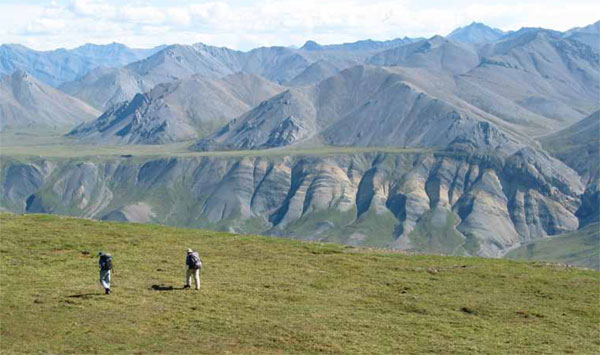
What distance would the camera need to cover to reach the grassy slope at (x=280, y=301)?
4175 cm

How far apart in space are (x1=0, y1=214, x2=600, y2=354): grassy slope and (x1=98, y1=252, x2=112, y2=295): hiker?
3.10 ft

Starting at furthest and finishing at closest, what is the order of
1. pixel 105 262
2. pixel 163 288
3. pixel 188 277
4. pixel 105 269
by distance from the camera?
pixel 163 288, pixel 188 277, pixel 105 269, pixel 105 262

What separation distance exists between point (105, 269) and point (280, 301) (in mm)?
11545

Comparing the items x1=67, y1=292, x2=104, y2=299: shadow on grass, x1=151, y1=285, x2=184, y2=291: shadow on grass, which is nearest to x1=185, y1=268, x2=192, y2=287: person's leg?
x1=151, y1=285, x2=184, y2=291: shadow on grass

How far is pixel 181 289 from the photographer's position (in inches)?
2023

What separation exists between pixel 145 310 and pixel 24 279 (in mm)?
12389

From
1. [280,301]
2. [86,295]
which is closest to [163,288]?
[86,295]

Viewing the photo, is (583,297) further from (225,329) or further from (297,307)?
(225,329)

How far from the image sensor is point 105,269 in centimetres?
4931

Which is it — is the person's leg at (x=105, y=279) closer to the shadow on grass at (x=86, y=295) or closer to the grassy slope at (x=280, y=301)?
the shadow on grass at (x=86, y=295)

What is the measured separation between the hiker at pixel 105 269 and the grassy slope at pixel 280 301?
0.94 meters

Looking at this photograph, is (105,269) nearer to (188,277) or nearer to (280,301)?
(188,277)

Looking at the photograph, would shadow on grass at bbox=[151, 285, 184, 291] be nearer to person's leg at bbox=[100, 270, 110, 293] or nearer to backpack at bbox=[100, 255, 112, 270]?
person's leg at bbox=[100, 270, 110, 293]

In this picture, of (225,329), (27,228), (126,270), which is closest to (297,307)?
(225,329)
